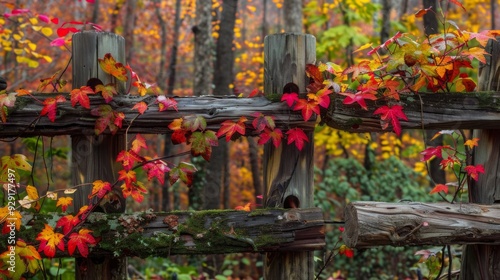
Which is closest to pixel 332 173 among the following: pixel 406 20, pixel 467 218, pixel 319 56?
pixel 319 56

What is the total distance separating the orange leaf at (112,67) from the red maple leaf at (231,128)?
582 mm

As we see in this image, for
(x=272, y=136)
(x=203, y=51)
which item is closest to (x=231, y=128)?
(x=272, y=136)

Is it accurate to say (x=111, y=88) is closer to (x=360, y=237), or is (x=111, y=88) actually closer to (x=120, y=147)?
(x=120, y=147)

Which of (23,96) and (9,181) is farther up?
(23,96)

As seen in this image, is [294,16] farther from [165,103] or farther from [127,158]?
[127,158]

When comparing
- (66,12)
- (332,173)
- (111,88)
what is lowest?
(332,173)

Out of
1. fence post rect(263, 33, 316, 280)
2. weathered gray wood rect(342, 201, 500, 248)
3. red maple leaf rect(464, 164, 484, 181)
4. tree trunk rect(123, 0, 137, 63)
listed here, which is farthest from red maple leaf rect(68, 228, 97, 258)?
tree trunk rect(123, 0, 137, 63)

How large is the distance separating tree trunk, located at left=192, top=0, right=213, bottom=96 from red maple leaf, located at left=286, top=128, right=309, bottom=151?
233 inches

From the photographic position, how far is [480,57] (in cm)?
285

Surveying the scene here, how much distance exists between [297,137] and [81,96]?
110cm

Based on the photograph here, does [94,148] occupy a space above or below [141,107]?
below

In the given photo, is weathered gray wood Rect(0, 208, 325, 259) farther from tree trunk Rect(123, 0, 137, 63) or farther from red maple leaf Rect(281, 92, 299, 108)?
tree trunk Rect(123, 0, 137, 63)

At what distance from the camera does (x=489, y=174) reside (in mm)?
3135

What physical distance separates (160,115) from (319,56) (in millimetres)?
7751
